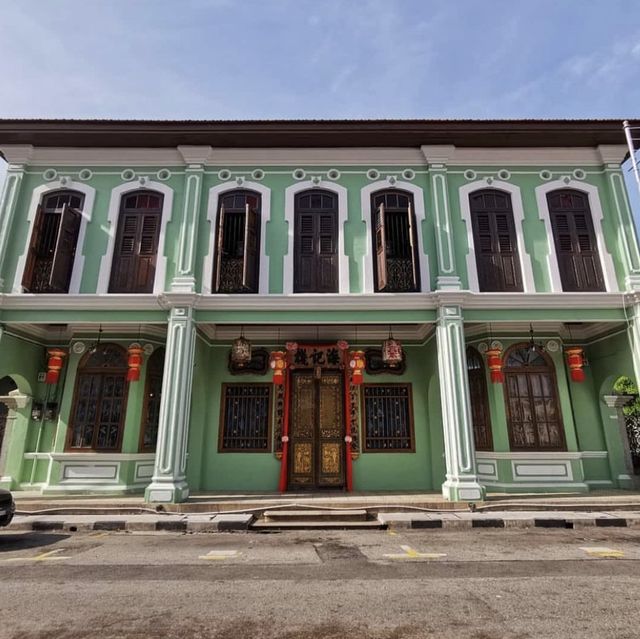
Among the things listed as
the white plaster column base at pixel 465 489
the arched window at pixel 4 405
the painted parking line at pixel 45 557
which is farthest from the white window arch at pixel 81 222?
the white plaster column base at pixel 465 489

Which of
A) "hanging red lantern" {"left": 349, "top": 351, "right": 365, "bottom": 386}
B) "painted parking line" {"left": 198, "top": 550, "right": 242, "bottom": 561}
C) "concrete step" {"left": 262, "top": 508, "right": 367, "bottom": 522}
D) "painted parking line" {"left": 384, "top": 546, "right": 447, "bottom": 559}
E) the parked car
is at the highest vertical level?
"hanging red lantern" {"left": 349, "top": 351, "right": 365, "bottom": 386}

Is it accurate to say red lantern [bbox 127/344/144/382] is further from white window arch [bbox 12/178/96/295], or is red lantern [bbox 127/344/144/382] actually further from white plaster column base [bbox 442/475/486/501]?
white plaster column base [bbox 442/475/486/501]

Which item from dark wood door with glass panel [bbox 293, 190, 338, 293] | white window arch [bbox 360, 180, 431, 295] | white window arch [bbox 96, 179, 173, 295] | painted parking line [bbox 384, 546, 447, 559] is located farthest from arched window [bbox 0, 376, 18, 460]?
painted parking line [bbox 384, 546, 447, 559]

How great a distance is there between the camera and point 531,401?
9445mm

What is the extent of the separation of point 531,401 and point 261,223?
7.29 m

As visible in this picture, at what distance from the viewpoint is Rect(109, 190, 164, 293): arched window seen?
348 inches

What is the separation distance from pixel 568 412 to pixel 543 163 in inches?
224

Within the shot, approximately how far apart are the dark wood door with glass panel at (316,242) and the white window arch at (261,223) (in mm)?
642

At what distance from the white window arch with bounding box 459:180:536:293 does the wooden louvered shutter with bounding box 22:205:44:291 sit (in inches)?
360

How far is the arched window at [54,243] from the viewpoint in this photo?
8.56m

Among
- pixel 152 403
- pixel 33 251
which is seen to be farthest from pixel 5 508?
pixel 33 251

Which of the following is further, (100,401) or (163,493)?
(100,401)

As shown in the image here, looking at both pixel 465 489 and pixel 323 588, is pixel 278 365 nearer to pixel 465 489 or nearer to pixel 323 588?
→ pixel 465 489

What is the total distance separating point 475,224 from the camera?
9.27 m
